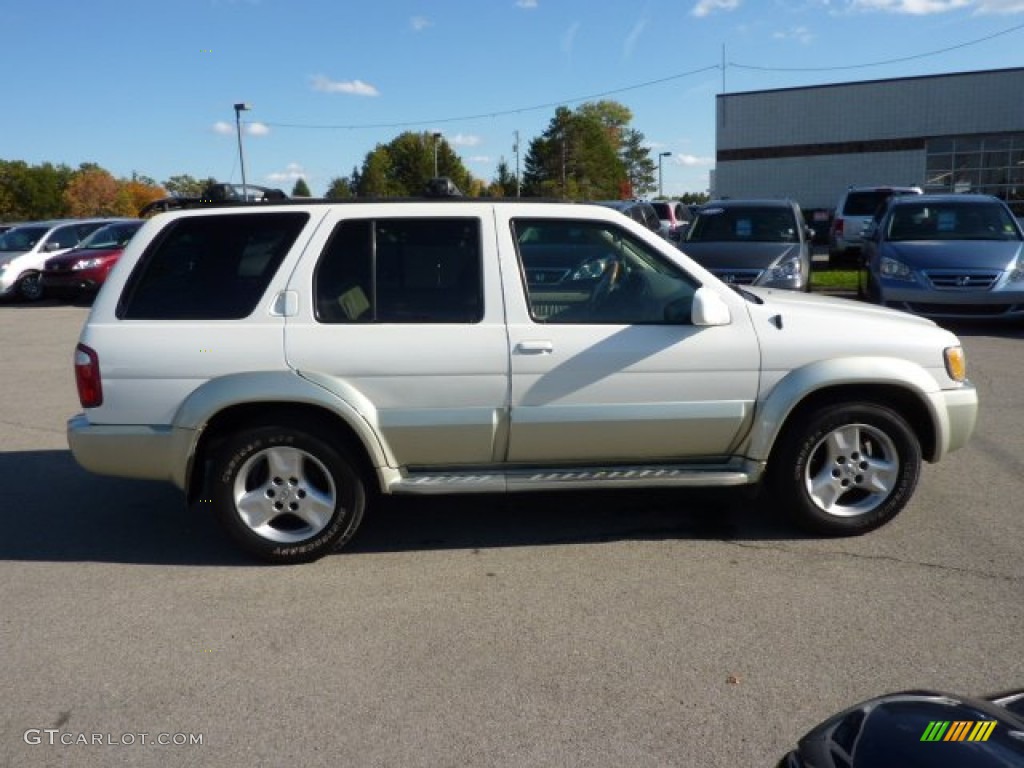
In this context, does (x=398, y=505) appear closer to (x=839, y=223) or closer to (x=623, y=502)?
(x=623, y=502)

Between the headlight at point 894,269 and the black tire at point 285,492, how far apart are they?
9150mm

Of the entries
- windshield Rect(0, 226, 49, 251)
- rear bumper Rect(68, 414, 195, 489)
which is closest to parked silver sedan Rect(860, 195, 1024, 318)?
rear bumper Rect(68, 414, 195, 489)

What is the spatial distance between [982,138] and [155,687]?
1572 inches

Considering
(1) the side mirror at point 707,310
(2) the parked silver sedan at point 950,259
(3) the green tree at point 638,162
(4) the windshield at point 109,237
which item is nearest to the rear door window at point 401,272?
(1) the side mirror at point 707,310

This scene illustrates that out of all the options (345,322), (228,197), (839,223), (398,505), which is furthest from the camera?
(839,223)

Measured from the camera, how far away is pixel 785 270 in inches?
462

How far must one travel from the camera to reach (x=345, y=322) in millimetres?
4605

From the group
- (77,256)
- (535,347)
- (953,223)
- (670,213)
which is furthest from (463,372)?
(670,213)

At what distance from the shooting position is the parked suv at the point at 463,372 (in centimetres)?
454

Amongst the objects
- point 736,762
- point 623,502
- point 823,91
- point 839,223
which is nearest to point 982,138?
point 823,91

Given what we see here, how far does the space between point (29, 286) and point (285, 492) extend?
17.4 meters

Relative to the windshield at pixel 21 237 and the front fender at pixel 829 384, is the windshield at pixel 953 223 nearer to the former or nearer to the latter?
the front fender at pixel 829 384

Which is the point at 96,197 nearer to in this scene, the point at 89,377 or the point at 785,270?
the point at 785,270

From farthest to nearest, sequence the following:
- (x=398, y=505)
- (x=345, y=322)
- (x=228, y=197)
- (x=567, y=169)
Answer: (x=567, y=169)
(x=398, y=505)
(x=228, y=197)
(x=345, y=322)
